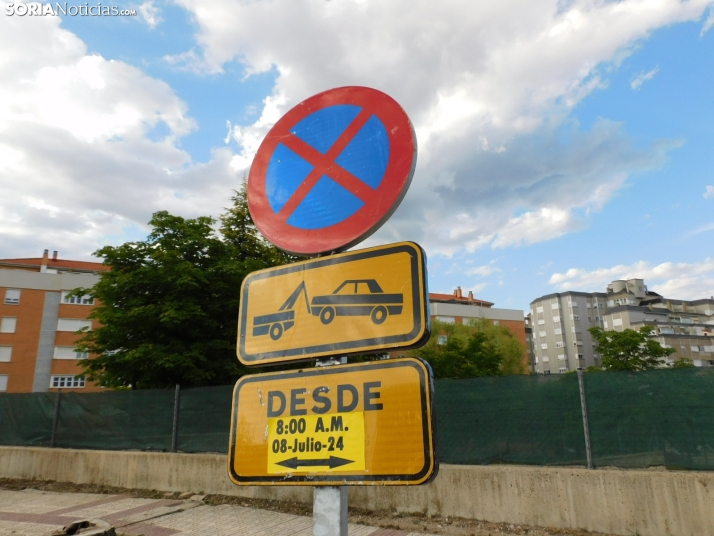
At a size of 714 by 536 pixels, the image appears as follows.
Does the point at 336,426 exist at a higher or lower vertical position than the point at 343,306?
lower

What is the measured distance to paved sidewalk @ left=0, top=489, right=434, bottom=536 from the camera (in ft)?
20.7

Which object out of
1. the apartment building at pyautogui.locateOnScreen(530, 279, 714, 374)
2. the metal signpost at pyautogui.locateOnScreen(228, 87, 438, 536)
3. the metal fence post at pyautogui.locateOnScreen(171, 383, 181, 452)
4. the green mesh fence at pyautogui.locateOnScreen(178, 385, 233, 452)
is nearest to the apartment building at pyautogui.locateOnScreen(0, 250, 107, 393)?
the metal fence post at pyautogui.locateOnScreen(171, 383, 181, 452)

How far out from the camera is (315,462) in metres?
1.61

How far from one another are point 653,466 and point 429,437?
5.68 m

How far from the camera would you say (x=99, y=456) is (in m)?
9.85

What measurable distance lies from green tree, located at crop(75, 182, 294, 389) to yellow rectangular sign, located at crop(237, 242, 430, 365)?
41.0ft

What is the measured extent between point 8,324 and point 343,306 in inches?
2142

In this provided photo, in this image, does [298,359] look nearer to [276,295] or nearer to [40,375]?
[276,295]

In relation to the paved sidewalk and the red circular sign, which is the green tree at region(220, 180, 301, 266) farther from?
the red circular sign

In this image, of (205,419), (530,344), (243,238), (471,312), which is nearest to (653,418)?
(205,419)

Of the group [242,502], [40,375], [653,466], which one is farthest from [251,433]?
[40,375]

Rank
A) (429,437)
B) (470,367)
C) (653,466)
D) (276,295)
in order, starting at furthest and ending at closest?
(470,367), (653,466), (276,295), (429,437)

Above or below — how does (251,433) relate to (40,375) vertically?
below

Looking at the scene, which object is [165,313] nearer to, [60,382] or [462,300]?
[60,382]
